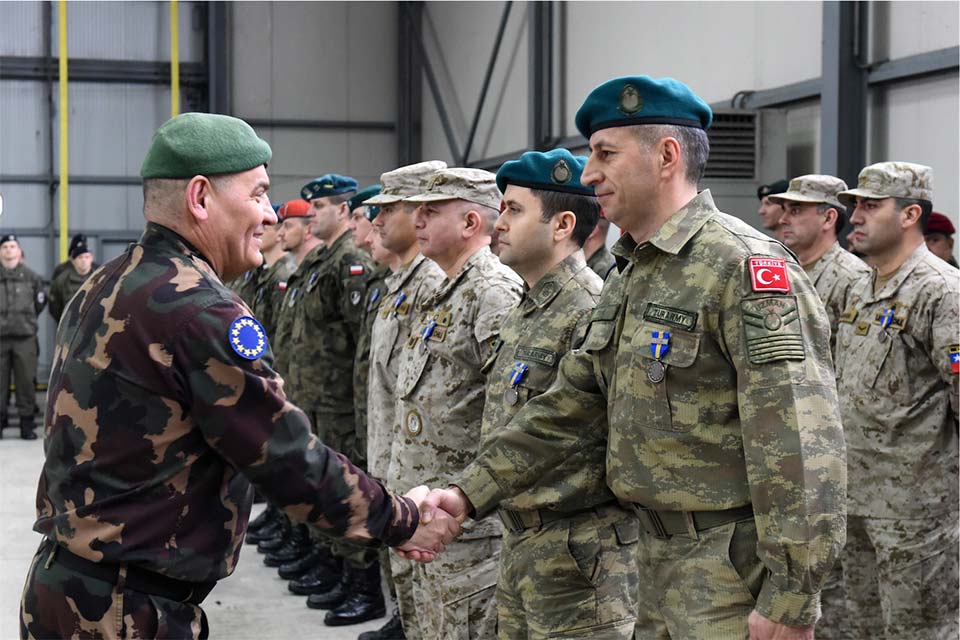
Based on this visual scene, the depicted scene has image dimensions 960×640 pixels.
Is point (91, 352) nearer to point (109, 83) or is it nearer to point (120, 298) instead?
point (120, 298)

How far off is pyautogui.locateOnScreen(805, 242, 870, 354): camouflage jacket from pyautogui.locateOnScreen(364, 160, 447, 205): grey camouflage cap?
66.9 inches

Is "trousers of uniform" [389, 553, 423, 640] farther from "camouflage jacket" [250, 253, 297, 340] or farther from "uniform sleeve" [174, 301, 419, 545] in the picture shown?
"camouflage jacket" [250, 253, 297, 340]

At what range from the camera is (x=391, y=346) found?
432cm

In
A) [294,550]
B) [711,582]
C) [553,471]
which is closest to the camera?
[711,582]

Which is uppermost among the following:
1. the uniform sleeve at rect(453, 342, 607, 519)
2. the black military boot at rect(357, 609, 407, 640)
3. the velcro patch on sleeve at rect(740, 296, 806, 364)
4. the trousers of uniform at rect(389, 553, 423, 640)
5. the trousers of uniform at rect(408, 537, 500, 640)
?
the velcro patch on sleeve at rect(740, 296, 806, 364)

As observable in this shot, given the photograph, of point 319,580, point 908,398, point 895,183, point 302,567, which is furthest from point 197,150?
point 302,567

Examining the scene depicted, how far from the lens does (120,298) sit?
2119mm

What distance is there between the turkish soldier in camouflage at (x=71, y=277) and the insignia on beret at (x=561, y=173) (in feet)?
31.2

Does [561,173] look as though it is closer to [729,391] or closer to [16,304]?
[729,391]

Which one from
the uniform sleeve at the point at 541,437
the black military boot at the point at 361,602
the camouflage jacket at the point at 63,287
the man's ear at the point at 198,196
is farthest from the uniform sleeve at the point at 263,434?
the camouflage jacket at the point at 63,287

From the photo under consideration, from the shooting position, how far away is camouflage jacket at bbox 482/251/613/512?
279 cm

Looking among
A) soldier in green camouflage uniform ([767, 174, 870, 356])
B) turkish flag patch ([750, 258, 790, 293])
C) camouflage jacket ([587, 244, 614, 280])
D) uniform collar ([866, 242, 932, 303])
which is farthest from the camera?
camouflage jacket ([587, 244, 614, 280])

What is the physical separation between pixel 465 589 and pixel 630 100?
1.70 metres

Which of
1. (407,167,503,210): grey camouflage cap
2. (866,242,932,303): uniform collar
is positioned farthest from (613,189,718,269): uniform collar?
(866,242,932,303): uniform collar
